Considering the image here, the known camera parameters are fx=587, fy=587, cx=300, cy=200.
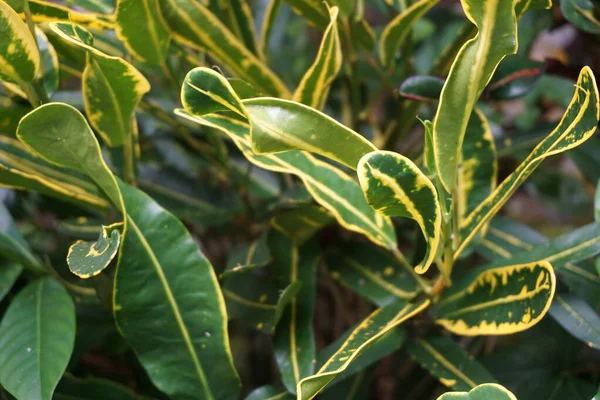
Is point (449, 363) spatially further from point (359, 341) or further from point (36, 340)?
point (36, 340)

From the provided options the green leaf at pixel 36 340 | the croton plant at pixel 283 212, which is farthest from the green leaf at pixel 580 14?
the green leaf at pixel 36 340

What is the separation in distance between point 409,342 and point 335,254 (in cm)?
14

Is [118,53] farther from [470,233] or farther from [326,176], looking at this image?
[470,233]

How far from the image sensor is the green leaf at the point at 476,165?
0.61 meters

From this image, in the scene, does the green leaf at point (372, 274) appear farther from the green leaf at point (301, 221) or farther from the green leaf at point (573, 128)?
the green leaf at point (573, 128)

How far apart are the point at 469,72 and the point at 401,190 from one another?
10 cm

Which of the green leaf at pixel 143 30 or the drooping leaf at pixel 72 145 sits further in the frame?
the green leaf at pixel 143 30

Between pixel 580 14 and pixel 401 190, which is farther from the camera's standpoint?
pixel 580 14

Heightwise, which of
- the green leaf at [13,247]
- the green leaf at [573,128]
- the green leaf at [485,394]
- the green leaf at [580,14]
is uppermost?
the green leaf at [580,14]

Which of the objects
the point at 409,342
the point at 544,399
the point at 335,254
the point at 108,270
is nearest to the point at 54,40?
the point at 108,270

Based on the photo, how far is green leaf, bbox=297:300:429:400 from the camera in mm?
413

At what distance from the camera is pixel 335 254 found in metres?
0.72

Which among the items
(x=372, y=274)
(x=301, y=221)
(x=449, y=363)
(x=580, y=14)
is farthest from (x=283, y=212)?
(x=580, y=14)

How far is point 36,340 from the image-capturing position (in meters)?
0.53
